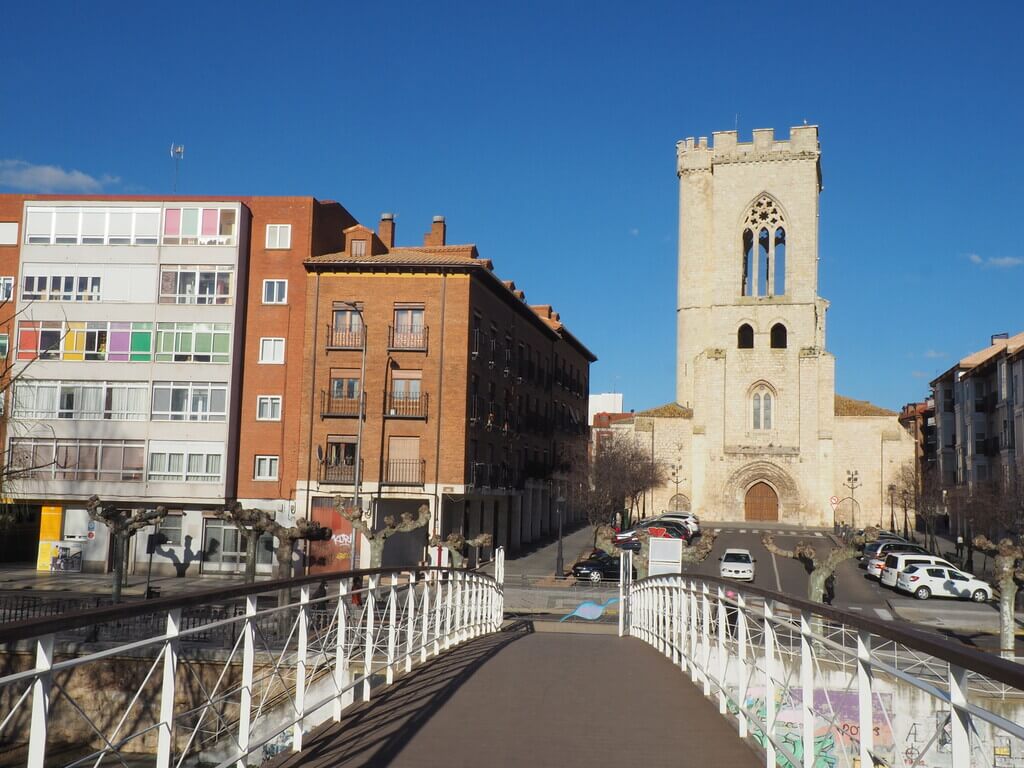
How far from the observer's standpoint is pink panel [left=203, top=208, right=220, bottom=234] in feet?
124

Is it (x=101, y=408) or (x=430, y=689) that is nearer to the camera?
(x=430, y=689)

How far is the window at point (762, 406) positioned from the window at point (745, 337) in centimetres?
359

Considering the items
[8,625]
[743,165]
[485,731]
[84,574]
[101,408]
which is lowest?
[84,574]

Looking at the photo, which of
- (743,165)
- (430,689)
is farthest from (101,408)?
(743,165)

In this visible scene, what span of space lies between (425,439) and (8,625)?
1369 inches

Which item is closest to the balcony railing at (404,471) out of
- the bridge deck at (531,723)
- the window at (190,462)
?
the window at (190,462)

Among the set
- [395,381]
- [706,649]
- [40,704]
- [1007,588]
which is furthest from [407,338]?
[40,704]

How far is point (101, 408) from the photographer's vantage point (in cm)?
3722

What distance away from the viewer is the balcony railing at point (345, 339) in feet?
125

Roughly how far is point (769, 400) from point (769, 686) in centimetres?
6449

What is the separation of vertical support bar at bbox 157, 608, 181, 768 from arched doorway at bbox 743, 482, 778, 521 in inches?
2590

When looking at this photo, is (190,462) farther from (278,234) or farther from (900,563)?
(900,563)

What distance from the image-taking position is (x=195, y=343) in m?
37.5

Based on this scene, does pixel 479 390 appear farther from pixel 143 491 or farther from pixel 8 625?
pixel 8 625
